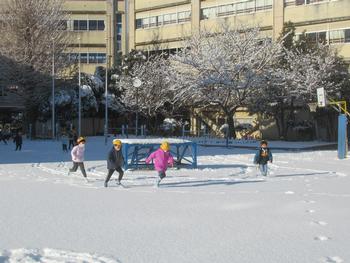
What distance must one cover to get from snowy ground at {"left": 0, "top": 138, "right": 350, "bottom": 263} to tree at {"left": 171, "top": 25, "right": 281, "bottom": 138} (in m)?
23.2

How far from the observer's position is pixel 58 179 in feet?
52.5

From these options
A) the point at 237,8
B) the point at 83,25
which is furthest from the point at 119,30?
the point at 237,8

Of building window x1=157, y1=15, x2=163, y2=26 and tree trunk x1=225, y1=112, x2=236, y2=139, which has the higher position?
building window x1=157, y1=15, x2=163, y2=26

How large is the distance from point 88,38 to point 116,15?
4.47m

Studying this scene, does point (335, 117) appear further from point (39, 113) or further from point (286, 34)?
point (39, 113)

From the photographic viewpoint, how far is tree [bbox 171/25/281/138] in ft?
131

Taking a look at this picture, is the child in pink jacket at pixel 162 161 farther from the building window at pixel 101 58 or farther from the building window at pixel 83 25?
the building window at pixel 83 25

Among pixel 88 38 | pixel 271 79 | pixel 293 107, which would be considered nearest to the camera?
pixel 271 79

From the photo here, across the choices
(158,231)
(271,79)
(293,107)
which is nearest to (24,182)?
(158,231)

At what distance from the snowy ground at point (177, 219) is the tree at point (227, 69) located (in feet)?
76.0

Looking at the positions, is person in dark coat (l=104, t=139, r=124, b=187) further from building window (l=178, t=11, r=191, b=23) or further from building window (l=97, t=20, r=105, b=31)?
building window (l=97, t=20, r=105, b=31)

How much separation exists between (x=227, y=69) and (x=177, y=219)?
31.6 m

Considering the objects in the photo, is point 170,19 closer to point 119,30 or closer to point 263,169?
point 119,30

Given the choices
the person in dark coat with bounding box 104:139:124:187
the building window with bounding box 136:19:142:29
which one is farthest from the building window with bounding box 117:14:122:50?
the person in dark coat with bounding box 104:139:124:187
